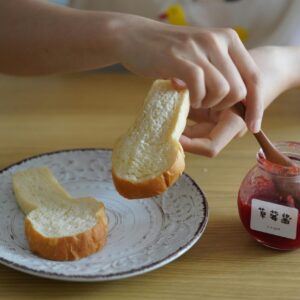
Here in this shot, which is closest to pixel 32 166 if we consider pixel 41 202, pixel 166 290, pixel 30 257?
pixel 41 202

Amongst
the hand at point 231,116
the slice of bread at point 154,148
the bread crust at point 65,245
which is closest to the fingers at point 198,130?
the hand at point 231,116

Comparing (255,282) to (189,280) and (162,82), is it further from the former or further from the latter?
(162,82)

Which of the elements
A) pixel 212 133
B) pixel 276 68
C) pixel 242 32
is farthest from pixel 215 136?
pixel 242 32

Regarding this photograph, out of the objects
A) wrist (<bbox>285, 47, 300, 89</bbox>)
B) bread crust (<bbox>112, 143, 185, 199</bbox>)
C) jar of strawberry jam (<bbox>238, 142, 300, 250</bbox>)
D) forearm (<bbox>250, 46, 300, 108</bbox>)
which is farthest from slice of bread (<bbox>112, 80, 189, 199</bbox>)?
wrist (<bbox>285, 47, 300, 89</bbox>)

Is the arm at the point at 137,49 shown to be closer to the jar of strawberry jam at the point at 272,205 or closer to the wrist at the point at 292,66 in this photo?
the jar of strawberry jam at the point at 272,205

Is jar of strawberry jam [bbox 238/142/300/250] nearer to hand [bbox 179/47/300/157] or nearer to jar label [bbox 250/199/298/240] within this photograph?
jar label [bbox 250/199/298/240]

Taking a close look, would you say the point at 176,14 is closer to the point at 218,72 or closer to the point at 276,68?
the point at 276,68
